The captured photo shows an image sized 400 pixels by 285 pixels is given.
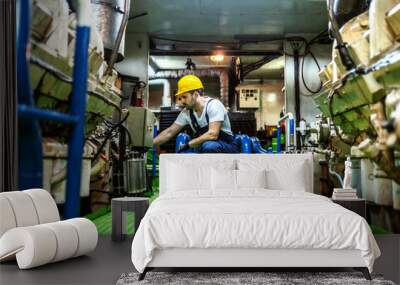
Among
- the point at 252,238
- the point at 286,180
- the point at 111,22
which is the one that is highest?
the point at 111,22

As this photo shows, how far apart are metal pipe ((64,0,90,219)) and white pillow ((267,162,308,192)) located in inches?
66.7

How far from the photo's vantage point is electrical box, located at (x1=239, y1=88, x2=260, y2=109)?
388cm

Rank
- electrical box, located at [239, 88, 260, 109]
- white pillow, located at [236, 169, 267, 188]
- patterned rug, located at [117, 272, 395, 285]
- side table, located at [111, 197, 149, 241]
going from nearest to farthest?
patterned rug, located at [117, 272, 395, 285] < side table, located at [111, 197, 149, 241] < white pillow, located at [236, 169, 267, 188] < electrical box, located at [239, 88, 260, 109]

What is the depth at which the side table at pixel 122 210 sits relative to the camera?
11.6 ft

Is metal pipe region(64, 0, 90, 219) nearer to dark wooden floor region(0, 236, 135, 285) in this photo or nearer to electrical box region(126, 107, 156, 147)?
electrical box region(126, 107, 156, 147)

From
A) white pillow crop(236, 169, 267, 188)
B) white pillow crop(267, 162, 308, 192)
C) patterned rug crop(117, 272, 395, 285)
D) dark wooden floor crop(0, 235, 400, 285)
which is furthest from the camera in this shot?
white pillow crop(267, 162, 308, 192)

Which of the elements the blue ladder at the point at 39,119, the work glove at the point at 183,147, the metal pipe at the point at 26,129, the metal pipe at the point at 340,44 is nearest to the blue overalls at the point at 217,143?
the work glove at the point at 183,147

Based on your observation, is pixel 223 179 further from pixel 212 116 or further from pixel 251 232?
pixel 251 232

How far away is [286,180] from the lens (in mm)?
3781

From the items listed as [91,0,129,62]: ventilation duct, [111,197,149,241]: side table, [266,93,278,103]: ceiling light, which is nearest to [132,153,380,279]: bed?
[111,197,149,241]: side table

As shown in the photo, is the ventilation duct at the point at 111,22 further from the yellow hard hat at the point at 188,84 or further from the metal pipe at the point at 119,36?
the yellow hard hat at the point at 188,84

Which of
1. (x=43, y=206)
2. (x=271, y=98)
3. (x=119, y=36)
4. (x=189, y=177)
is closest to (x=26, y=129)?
(x=43, y=206)

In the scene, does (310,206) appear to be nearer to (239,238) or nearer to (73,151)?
(239,238)

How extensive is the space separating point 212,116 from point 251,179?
2.44 ft
